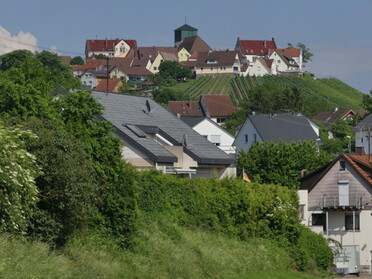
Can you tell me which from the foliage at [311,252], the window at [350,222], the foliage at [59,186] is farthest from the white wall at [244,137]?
the foliage at [59,186]

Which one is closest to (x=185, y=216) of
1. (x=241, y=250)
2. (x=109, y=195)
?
(x=241, y=250)

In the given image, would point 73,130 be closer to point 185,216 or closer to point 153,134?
point 185,216

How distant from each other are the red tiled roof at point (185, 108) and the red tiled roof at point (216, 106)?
1.08m

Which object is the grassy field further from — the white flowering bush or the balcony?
the balcony

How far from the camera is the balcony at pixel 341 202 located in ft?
178

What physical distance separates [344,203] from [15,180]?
3575cm

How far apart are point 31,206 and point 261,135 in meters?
68.8

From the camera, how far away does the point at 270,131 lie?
93.9 meters

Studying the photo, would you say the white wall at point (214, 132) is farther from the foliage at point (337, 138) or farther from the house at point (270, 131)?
the foliage at point (337, 138)

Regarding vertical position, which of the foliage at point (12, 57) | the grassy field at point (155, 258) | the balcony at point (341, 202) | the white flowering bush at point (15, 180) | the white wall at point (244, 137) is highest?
the foliage at point (12, 57)

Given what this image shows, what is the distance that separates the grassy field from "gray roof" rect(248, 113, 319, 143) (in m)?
53.3

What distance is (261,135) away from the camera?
3639 inches

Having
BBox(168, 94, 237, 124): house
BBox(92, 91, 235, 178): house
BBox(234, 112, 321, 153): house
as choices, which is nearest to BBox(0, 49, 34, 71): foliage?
BBox(168, 94, 237, 124): house

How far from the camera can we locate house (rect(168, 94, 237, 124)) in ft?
465
